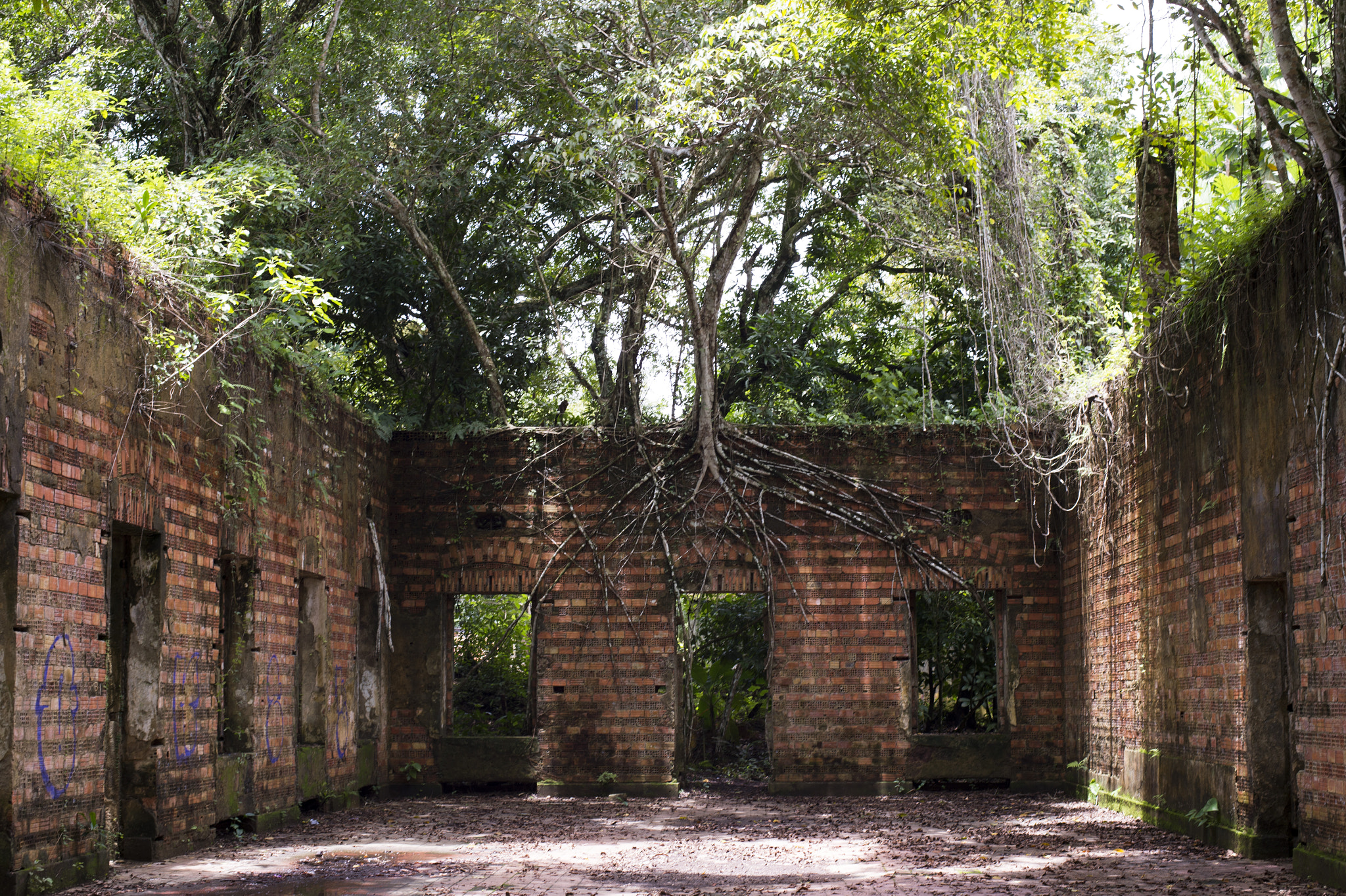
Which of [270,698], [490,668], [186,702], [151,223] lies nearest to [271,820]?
[270,698]

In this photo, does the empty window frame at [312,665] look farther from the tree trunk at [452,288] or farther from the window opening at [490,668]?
the window opening at [490,668]

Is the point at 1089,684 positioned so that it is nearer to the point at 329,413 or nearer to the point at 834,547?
the point at 834,547

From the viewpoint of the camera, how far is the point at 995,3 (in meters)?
9.77

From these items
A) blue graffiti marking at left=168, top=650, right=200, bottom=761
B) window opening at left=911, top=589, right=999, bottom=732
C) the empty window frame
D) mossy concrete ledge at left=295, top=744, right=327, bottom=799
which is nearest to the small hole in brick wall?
the empty window frame

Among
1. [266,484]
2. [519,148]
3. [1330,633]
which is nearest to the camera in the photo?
[1330,633]

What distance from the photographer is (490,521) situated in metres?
12.3

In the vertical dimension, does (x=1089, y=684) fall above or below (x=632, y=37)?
below

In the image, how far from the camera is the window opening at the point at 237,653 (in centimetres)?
877

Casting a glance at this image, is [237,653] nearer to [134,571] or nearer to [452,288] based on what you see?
[134,571]

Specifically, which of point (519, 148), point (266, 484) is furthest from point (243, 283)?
point (519, 148)

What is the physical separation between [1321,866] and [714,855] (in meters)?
3.44

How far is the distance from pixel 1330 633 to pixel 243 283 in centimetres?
894

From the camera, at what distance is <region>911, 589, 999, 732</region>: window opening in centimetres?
1378

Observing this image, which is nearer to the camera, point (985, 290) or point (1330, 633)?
point (1330, 633)
